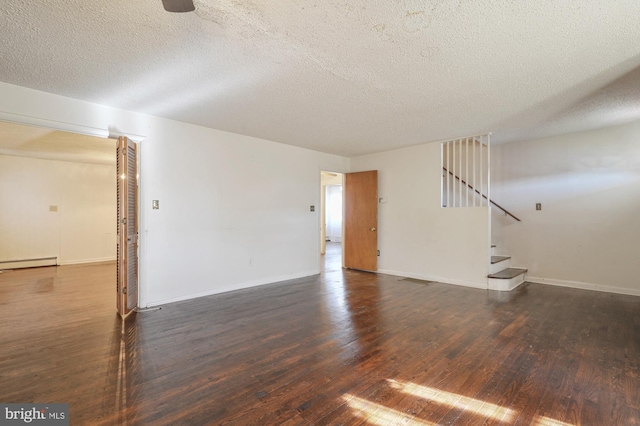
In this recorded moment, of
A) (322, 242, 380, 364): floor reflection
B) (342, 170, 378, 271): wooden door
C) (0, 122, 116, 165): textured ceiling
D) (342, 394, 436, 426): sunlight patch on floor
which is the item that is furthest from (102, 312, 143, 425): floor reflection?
(342, 170, 378, 271): wooden door

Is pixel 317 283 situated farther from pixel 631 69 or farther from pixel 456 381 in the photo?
pixel 631 69

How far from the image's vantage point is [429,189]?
5.52 m

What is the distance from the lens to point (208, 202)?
14.8 ft

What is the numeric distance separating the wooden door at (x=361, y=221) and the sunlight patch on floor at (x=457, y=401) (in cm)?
423

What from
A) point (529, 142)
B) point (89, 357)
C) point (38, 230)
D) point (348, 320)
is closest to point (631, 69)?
point (529, 142)

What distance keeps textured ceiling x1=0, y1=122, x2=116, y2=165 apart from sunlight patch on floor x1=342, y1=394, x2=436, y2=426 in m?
5.53

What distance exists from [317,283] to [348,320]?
189 centimetres

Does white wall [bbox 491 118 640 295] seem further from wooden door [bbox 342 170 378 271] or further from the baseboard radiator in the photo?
the baseboard radiator

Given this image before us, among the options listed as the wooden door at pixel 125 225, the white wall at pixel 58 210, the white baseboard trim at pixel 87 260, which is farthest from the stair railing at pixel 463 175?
the white baseboard trim at pixel 87 260

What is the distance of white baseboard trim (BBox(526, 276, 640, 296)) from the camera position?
14.8 feet

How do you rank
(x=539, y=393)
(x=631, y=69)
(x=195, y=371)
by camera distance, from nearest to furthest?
(x=539, y=393) < (x=195, y=371) < (x=631, y=69)

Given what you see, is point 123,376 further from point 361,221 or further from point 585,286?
point 585,286

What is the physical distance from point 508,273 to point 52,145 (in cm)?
873

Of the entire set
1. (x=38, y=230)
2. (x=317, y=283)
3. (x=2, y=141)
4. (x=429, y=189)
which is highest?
(x=2, y=141)
